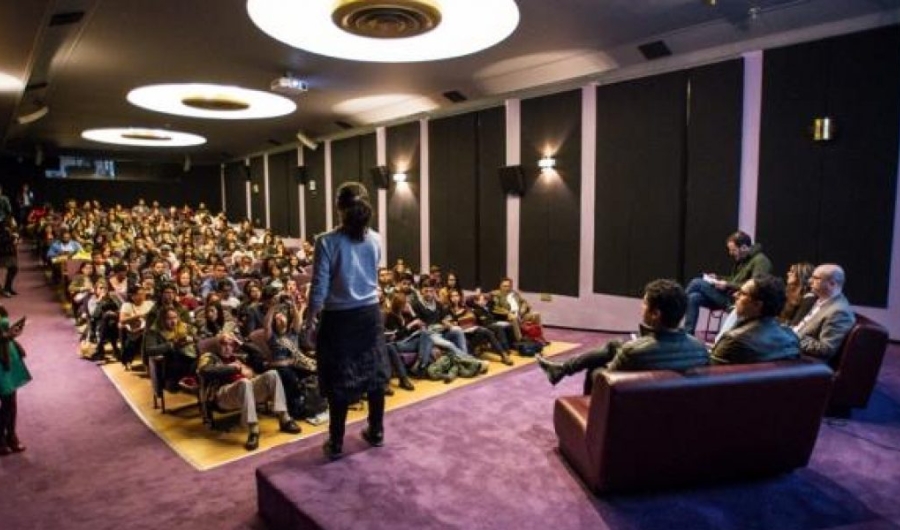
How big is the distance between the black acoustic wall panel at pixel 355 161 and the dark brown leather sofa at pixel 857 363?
8317 mm

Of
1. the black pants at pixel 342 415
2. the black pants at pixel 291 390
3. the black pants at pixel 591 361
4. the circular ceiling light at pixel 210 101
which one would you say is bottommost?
the black pants at pixel 291 390

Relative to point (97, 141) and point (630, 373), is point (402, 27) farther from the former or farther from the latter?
point (97, 141)

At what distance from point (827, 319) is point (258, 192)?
14.8m

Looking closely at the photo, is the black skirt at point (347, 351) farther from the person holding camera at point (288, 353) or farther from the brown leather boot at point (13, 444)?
the brown leather boot at point (13, 444)

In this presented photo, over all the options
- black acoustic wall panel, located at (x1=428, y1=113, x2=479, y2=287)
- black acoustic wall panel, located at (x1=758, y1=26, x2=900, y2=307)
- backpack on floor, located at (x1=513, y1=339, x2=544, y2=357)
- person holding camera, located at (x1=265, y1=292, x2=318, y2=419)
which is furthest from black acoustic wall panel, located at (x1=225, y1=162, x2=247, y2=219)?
black acoustic wall panel, located at (x1=758, y1=26, x2=900, y2=307)

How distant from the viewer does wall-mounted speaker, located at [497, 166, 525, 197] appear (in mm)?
8039

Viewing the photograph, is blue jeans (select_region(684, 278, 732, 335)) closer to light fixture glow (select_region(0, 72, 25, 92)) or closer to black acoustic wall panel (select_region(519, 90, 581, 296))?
black acoustic wall panel (select_region(519, 90, 581, 296))

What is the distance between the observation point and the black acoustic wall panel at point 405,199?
9.95m

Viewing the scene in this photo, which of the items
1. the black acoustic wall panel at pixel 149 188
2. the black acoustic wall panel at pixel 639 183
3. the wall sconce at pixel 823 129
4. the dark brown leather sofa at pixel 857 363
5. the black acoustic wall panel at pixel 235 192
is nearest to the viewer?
the dark brown leather sofa at pixel 857 363

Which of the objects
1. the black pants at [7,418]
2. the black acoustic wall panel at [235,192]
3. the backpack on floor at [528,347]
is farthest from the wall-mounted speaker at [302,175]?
the black pants at [7,418]

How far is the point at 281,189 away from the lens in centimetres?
1449

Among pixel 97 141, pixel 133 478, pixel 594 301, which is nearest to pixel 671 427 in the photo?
pixel 133 478

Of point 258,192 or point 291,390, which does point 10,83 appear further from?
point 258,192

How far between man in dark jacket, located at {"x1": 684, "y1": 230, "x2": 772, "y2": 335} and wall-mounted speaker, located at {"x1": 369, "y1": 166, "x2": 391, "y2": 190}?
268 inches
